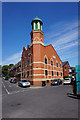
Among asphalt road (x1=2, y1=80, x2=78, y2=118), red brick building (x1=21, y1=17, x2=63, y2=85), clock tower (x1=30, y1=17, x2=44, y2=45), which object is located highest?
clock tower (x1=30, y1=17, x2=44, y2=45)

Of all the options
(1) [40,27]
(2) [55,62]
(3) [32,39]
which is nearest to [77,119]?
(3) [32,39]

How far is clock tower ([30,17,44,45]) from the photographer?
29.0 metres

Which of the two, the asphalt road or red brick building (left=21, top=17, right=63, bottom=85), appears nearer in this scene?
the asphalt road

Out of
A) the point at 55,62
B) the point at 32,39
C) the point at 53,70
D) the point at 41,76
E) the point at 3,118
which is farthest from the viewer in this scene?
the point at 55,62

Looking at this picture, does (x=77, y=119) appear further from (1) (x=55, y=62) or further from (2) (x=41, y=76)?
(1) (x=55, y=62)

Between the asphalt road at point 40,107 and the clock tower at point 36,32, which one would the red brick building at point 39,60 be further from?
the asphalt road at point 40,107

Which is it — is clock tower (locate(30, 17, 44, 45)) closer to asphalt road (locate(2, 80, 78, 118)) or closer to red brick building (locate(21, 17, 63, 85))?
Answer: red brick building (locate(21, 17, 63, 85))

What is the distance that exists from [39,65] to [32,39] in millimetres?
7735

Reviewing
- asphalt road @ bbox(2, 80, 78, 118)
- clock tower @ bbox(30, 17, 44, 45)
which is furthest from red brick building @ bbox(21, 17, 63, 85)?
asphalt road @ bbox(2, 80, 78, 118)

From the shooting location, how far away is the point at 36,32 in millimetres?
29703

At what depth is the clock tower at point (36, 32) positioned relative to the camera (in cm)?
2901

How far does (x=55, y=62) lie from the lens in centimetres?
3628

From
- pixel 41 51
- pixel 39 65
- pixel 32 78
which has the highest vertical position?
pixel 41 51

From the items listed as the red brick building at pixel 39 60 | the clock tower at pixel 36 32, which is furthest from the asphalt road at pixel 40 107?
the clock tower at pixel 36 32
